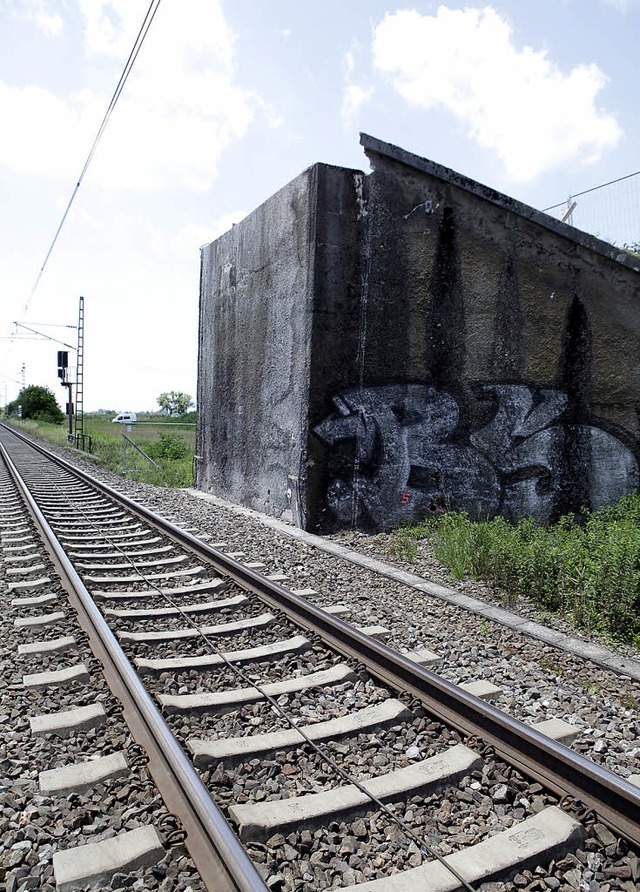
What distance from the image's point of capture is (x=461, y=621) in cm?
536

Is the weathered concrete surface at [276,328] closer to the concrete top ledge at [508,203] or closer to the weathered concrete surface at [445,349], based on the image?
the weathered concrete surface at [445,349]

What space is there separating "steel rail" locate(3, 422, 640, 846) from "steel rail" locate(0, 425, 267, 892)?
135 centimetres

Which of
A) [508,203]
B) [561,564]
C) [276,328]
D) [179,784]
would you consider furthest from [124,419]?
[179,784]

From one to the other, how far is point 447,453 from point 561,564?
11.3 feet

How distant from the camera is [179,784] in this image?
9.11ft

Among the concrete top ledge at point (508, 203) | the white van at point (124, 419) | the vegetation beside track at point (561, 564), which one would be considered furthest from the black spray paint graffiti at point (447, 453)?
the white van at point (124, 419)

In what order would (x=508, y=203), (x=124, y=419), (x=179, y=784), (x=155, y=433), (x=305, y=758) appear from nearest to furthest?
(x=179, y=784) < (x=305, y=758) < (x=508, y=203) < (x=124, y=419) < (x=155, y=433)

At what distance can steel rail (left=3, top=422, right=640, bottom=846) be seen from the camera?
2664 millimetres

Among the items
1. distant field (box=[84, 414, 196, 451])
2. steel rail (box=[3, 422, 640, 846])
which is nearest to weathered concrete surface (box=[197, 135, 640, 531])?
steel rail (box=[3, 422, 640, 846])

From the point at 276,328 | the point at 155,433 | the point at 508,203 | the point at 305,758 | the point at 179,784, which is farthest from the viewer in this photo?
the point at 155,433

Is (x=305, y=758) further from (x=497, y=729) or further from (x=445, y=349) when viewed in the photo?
(x=445, y=349)

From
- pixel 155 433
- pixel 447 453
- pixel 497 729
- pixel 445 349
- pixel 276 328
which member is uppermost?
pixel 276 328

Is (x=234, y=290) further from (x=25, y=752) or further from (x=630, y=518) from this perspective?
(x=25, y=752)

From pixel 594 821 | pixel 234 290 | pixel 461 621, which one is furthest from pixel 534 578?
pixel 234 290
